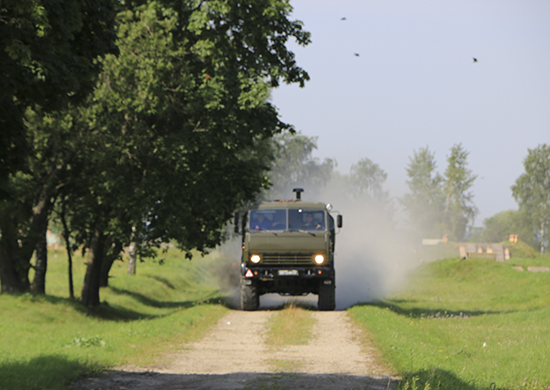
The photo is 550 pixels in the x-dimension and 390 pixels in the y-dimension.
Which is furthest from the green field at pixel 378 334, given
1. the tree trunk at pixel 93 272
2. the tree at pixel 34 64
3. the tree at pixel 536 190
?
the tree at pixel 536 190

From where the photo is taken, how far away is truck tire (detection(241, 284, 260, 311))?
19781 millimetres

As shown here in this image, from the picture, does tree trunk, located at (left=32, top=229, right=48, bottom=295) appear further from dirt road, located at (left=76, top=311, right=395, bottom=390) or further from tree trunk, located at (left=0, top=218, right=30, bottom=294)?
dirt road, located at (left=76, top=311, right=395, bottom=390)

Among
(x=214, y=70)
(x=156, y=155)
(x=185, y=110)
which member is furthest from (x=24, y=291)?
(x=214, y=70)

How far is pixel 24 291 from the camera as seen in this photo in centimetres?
2181

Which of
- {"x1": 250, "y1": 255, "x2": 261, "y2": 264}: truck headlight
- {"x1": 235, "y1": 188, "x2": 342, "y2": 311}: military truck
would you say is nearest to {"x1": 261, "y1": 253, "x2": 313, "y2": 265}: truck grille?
{"x1": 235, "y1": 188, "x2": 342, "y2": 311}: military truck

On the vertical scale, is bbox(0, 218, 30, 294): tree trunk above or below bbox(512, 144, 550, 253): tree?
below

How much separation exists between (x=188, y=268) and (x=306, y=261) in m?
37.4

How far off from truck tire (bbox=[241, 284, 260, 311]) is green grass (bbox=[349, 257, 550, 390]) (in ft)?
9.81

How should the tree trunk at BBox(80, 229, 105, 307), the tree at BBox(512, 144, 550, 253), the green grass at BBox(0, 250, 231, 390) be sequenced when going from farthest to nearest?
1. the tree at BBox(512, 144, 550, 253)
2. the tree trunk at BBox(80, 229, 105, 307)
3. the green grass at BBox(0, 250, 231, 390)

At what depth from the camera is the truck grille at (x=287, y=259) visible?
1908 cm

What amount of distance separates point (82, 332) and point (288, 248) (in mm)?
6218

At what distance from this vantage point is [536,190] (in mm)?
91438

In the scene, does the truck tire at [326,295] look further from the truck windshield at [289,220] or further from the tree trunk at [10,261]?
the tree trunk at [10,261]

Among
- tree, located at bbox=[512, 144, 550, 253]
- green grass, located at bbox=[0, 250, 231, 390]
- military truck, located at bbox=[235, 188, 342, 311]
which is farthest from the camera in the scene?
tree, located at bbox=[512, 144, 550, 253]
